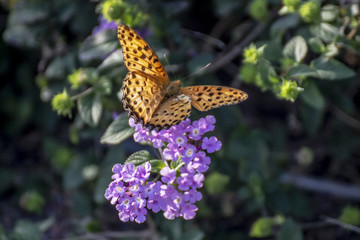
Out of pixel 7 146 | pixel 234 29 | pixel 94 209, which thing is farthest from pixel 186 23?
pixel 7 146

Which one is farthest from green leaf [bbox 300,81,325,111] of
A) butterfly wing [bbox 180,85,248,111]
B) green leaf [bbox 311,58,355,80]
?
butterfly wing [bbox 180,85,248,111]

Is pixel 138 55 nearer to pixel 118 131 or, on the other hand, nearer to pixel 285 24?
pixel 118 131

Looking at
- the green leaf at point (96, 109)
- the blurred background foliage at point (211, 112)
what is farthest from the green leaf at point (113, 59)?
the green leaf at point (96, 109)

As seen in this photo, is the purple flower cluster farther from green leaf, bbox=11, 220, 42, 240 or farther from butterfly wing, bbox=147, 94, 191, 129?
green leaf, bbox=11, 220, 42, 240

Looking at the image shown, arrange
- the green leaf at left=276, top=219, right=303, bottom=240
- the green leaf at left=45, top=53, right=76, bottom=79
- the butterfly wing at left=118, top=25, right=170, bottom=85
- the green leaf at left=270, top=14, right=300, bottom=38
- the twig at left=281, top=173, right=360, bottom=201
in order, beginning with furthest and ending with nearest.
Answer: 1. the twig at left=281, top=173, right=360, bottom=201
2. the green leaf at left=45, top=53, right=76, bottom=79
3. the green leaf at left=270, top=14, right=300, bottom=38
4. the green leaf at left=276, top=219, right=303, bottom=240
5. the butterfly wing at left=118, top=25, right=170, bottom=85

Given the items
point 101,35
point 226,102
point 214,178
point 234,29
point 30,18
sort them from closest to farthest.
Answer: point 226,102 < point 101,35 < point 214,178 < point 30,18 < point 234,29

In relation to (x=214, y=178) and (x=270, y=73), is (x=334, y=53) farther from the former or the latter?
(x=214, y=178)
